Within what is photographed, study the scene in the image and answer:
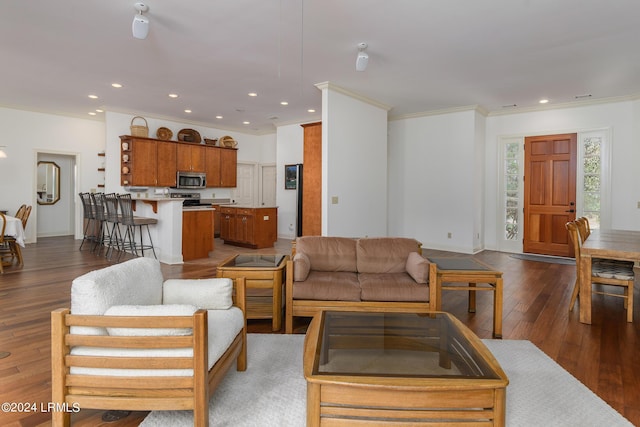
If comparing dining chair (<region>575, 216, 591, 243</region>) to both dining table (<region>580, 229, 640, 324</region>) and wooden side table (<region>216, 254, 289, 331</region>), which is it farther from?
wooden side table (<region>216, 254, 289, 331</region>)

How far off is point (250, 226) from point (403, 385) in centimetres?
608

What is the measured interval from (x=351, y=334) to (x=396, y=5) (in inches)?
111

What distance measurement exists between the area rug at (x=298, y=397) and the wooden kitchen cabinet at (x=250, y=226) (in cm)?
473

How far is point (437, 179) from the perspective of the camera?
719 cm

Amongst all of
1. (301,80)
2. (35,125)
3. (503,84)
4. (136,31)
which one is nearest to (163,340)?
(136,31)

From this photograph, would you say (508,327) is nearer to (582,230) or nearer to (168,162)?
(582,230)

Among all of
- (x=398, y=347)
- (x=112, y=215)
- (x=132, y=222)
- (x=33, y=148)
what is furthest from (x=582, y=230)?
(x=33, y=148)

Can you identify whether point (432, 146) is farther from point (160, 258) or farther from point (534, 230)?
point (160, 258)

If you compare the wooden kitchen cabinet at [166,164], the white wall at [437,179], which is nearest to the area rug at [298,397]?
the white wall at [437,179]

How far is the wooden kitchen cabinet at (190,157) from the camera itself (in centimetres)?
801

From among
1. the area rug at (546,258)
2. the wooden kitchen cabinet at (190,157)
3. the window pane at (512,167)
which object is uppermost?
the wooden kitchen cabinet at (190,157)

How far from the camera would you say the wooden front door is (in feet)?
21.1

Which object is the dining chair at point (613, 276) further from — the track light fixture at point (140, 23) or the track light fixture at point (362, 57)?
the track light fixture at point (140, 23)

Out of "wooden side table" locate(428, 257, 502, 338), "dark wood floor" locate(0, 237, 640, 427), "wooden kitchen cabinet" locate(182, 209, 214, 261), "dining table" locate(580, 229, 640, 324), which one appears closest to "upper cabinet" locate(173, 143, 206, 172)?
"wooden kitchen cabinet" locate(182, 209, 214, 261)
